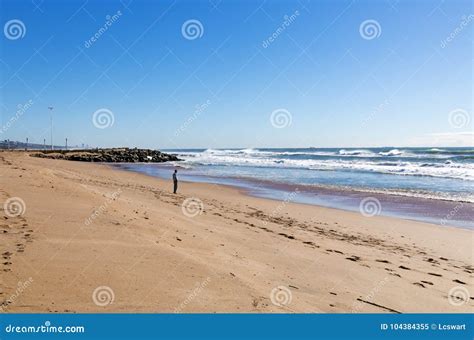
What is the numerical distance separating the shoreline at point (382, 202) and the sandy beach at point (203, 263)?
2794mm

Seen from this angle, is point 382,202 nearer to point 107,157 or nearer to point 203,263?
point 203,263

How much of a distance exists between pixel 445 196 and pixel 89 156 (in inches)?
1853

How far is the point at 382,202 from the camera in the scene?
1803cm

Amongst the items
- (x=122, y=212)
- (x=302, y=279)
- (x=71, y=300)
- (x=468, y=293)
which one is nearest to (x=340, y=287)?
(x=302, y=279)

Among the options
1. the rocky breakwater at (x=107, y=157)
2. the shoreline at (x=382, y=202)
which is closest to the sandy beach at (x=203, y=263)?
the shoreline at (x=382, y=202)

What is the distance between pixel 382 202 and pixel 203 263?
13.7 metres

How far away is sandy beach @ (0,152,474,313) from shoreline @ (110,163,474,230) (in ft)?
9.17

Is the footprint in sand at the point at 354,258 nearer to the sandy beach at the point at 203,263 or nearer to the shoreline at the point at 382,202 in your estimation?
the sandy beach at the point at 203,263

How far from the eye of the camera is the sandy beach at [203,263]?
5035 mm

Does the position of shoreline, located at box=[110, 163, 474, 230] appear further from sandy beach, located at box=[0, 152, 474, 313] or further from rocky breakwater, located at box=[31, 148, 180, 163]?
rocky breakwater, located at box=[31, 148, 180, 163]

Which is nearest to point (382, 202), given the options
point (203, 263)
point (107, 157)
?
point (203, 263)

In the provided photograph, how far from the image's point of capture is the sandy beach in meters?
5.04

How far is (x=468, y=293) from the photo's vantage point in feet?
22.4
